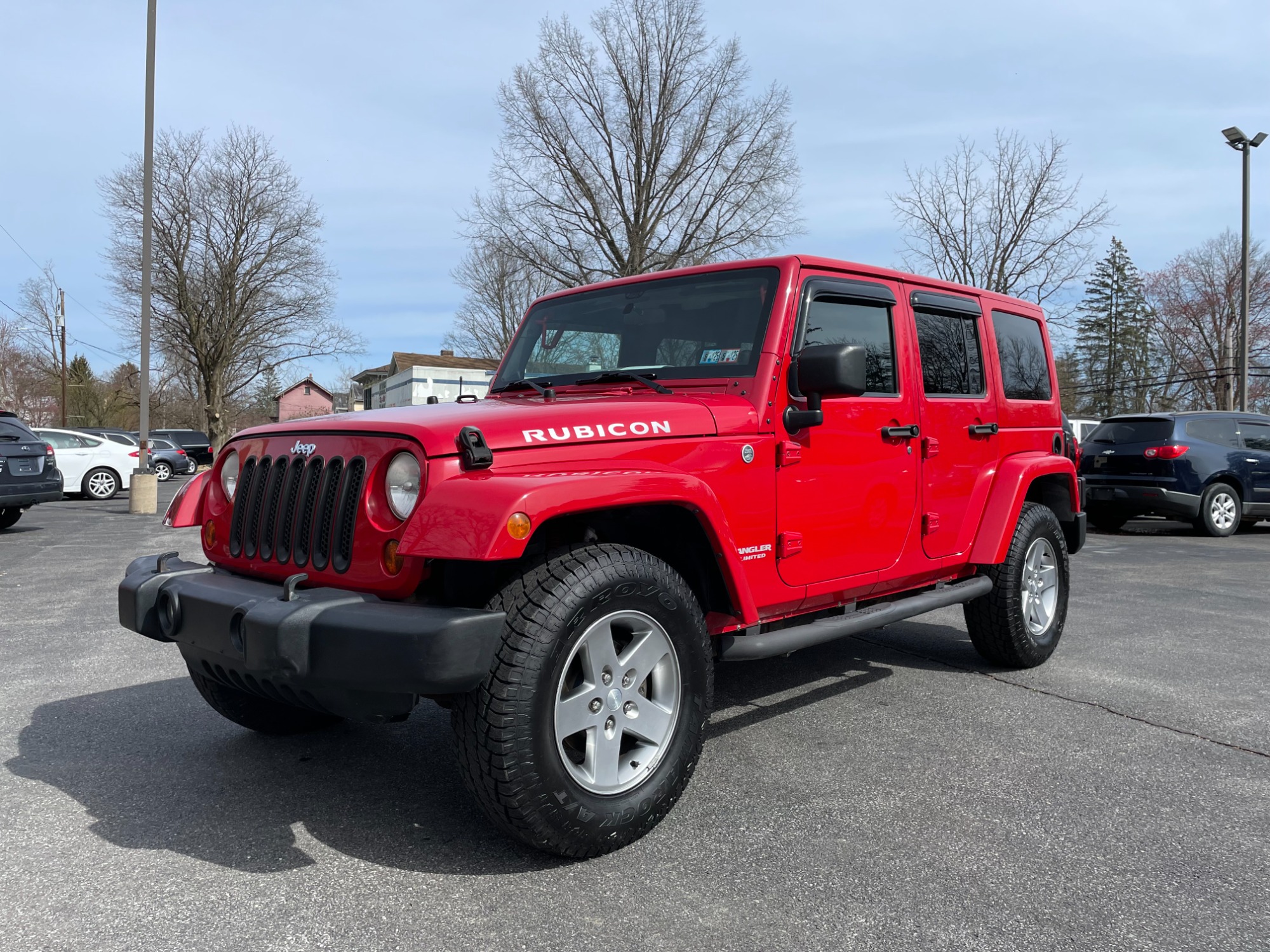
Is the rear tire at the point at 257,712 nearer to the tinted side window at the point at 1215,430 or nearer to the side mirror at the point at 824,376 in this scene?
the side mirror at the point at 824,376

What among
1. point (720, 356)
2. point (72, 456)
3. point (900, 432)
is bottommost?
point (72, 456)

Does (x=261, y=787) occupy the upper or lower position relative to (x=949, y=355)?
lower

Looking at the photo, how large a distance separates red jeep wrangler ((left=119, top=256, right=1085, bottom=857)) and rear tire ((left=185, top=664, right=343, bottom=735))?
0.04 feet

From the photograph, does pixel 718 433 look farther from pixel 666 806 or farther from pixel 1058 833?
pixel 1058 833

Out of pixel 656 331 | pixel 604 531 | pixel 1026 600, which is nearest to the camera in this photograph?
pixel 604 531

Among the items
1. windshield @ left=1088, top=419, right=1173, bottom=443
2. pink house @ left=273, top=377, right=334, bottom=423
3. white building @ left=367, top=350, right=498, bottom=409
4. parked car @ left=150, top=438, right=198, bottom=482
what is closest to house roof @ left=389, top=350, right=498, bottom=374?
white building @ left=367, top=350, right=498, bottom=409

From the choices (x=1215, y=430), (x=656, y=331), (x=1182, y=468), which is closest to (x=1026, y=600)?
(x=656, y=331)

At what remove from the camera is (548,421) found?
301 cm

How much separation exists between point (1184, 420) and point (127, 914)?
13.0 meters

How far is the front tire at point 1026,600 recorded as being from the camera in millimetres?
4879

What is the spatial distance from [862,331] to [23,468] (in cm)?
1194

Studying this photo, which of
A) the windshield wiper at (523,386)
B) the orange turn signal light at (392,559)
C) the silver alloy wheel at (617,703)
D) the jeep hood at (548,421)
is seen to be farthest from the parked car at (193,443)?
the silver alloy wheel at (617,703)

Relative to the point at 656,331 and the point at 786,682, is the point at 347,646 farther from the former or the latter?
the point at 786,682

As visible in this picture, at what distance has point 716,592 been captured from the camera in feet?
11.3
